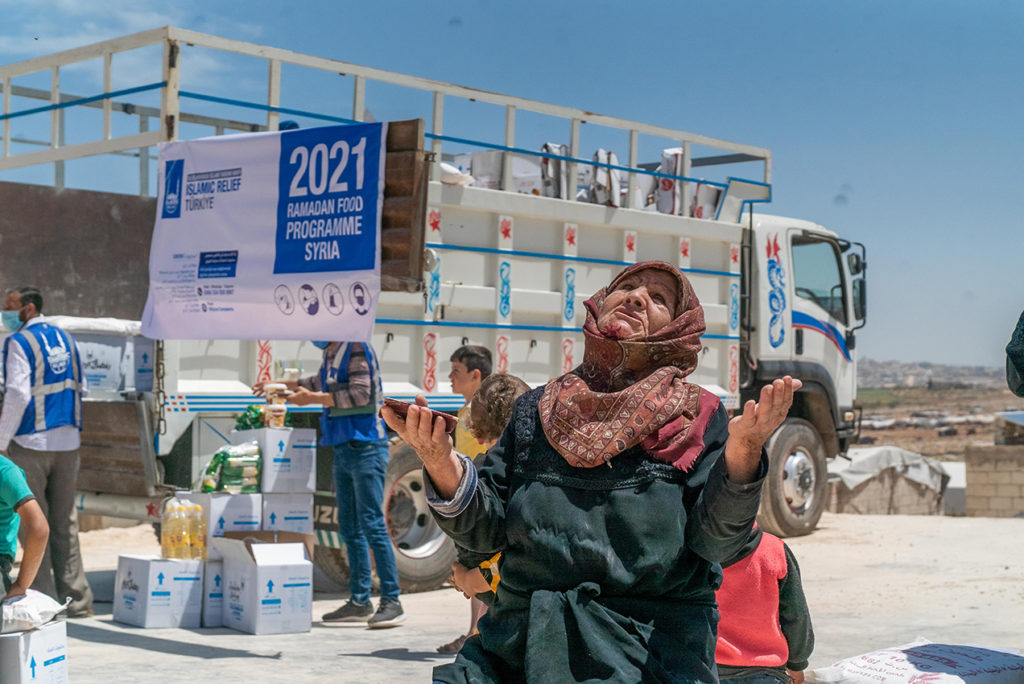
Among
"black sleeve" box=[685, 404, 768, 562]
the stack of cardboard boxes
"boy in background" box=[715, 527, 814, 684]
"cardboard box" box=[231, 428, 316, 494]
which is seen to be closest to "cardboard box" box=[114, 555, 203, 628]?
the stack of cardboard boxes

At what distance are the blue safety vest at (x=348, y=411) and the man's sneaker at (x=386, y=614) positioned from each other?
997mm

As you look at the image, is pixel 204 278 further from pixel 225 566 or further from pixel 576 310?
pixel 576 310

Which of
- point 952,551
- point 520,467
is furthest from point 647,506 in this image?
A: point 952,551

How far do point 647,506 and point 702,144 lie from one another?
931 cm

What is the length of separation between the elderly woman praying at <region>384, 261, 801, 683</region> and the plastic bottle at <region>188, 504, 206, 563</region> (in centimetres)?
523

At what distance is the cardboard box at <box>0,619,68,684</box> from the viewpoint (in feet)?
14.8

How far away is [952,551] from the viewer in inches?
484

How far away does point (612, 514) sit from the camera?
111 inches

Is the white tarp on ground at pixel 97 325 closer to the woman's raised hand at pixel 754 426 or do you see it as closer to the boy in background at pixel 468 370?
the boy in background at pixel 468 370

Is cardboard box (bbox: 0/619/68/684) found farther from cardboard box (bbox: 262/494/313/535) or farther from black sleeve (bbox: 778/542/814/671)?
cardboard box (bbox: 262/494/313/535)

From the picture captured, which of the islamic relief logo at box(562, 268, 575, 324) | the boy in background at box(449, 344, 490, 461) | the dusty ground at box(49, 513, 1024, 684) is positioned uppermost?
the islamic relief logo at box(562, 268, 575, 324)

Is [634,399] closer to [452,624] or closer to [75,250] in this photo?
[452,624]

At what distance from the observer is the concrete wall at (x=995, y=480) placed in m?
19.7

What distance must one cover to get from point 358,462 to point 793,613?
4689mm
